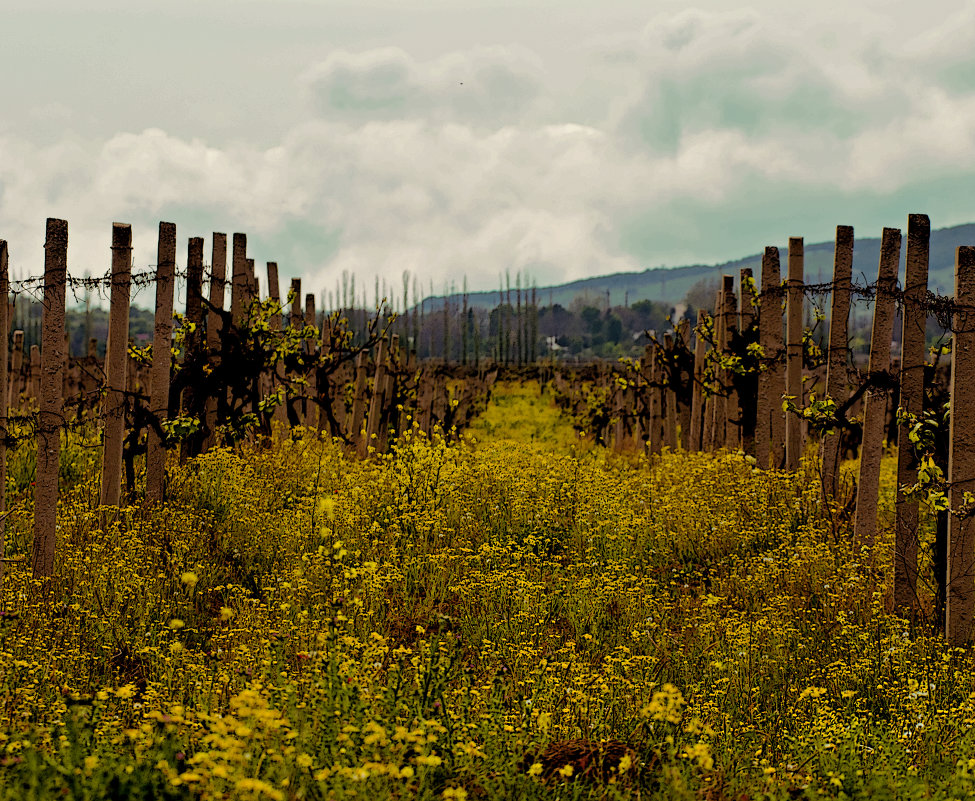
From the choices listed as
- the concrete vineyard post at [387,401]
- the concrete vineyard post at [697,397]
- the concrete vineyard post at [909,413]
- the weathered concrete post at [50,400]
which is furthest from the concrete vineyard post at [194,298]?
the concrete vineyard post at [697,397]

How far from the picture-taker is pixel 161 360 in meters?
9.37

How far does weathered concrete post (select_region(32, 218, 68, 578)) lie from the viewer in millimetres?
7207

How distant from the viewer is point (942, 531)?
6.97m

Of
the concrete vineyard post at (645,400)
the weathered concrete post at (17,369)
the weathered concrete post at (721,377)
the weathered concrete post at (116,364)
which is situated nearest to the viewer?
the weathered concrete post at (116,364)

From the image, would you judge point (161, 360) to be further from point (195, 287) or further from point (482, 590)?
point (482, 590)

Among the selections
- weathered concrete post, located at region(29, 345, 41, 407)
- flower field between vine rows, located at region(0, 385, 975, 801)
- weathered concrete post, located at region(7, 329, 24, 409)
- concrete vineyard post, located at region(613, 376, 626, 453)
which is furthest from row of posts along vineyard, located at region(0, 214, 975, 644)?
weathered concrete post, located at region(29, 345, 41, 407)

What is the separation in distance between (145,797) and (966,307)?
6.01 meters

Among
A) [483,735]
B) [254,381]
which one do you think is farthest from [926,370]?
[254,381]

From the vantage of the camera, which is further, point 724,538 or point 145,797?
point 724,538

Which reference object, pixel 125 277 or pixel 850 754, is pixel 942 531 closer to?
pixel 850 754

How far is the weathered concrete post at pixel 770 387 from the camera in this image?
457 inches

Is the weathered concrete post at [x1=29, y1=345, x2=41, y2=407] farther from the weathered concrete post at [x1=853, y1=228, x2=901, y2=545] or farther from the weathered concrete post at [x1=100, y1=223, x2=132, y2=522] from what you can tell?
the weathered concrete post at [x1=853, y1=228, x2=901, y2=545]

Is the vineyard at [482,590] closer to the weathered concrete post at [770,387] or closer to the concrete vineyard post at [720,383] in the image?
the weathered concrete post at [770,387]

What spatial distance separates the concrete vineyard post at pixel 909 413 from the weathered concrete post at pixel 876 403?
300 mm
